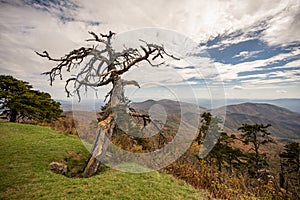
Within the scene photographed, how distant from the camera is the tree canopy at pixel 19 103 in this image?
17672 millimetres

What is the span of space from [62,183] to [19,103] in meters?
15.0

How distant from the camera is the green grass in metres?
5.88

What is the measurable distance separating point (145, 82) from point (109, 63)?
3.58 m

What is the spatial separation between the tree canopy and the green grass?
32.4 ft

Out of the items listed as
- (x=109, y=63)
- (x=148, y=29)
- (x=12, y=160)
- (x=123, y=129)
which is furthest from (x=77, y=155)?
(x=148, y=29)

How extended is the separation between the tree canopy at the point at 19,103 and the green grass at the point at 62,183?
32.4 feet

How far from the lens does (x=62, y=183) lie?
6562 mm

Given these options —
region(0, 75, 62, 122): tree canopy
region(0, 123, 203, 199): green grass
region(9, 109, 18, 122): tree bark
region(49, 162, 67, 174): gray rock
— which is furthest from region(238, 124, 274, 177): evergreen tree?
region(9, 109, 18, 122): tree bark

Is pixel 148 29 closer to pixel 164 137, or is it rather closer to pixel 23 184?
pixel 164 137

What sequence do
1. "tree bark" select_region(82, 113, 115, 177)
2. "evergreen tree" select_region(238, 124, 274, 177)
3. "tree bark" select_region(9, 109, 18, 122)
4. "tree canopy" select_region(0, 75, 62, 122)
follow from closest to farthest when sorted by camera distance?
"tree bark" select_region(82, 113, 115, 177) < "tree canopy" select_region(0, 75, 62, 122) < "tree bark" select_region(9, 109, 18, 122) < "evergreen tree" select_region(238, 124, 274, 177)

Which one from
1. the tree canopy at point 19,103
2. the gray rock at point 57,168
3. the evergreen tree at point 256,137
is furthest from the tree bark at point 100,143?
the evergreen tree at point 256,137

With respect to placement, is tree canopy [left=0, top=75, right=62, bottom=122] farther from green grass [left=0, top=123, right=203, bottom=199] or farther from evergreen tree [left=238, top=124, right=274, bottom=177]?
evergreen tree [left=238, top=124, right=274, bottom=177]

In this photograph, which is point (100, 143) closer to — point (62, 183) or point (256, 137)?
point (62, 183)

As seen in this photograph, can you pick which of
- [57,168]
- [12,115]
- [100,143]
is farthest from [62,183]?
[12,115]
